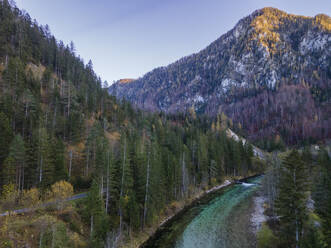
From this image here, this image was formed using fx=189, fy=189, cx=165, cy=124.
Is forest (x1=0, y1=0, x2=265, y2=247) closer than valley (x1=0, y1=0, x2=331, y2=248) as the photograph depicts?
No

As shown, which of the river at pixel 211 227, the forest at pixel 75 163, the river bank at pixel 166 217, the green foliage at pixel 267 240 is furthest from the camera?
the river at pixel 211 227

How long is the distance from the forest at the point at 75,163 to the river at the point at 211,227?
3547mm

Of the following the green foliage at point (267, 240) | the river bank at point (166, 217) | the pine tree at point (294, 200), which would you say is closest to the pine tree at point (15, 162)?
the river bank at point (166, 217)

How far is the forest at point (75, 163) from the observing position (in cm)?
2302

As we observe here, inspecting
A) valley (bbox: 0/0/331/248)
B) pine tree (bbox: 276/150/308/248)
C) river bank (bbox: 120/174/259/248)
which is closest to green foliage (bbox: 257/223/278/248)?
valley (bbox: 0/0/331/248)

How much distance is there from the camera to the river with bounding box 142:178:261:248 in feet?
92.1

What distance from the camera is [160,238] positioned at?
29906 millimetres

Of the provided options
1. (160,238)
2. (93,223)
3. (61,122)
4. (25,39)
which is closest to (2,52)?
(25,39)

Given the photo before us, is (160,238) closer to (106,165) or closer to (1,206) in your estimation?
(106,165)

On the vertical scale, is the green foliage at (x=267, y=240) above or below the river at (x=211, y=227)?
above

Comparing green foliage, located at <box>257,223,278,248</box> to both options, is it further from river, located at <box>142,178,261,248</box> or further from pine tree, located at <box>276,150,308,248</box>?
pine tree, located at <box>276,150,308,248</box>

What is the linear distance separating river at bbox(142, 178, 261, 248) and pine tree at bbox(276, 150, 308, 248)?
317 inches

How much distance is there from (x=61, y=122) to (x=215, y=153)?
56.2m

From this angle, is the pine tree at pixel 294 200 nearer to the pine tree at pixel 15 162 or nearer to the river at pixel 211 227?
the river at pixel 211 227
